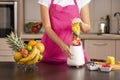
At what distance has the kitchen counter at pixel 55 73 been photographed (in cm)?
142

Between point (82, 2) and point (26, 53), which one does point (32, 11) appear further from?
point (26, 53)

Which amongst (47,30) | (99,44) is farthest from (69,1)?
(99,44)

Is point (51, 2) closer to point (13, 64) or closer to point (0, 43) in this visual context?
point (13, 64)

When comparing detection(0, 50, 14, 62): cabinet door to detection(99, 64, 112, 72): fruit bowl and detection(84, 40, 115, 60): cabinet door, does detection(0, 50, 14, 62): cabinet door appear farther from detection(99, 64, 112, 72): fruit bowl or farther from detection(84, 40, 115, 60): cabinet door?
detection(99, 64, 112, 72): fruit bowl

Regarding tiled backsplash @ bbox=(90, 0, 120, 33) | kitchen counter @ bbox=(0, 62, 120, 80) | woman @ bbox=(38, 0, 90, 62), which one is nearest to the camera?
kitchen counter @ bbox=(0, 62, 120, 80)

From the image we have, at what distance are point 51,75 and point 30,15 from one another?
2.54m

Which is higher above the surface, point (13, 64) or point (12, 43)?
point (12, 43)

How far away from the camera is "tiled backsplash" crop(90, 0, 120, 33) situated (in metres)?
3.87

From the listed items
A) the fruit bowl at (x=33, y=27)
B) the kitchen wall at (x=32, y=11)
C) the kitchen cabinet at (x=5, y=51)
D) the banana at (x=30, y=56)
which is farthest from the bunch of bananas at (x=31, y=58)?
the kitchen wall at (x=32, y=11)

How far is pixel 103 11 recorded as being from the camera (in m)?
3.90

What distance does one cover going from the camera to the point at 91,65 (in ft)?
5.23

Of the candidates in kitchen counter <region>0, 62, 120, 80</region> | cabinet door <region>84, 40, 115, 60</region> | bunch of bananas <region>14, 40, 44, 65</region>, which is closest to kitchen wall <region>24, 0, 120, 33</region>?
cabinet door <region>84, 40, 115, 60</region>

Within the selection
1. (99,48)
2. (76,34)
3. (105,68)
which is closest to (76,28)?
(76,34)

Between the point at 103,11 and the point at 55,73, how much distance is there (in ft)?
8.35
